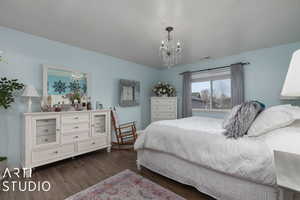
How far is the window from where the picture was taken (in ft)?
11.7

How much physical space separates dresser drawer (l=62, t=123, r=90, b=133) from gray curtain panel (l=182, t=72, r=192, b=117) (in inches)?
106

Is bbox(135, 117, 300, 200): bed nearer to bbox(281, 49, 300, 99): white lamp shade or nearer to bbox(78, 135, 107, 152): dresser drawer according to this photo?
bbox(281, 49, 300, 99): white lamp shade

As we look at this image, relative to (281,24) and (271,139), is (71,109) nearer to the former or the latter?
(271,139)

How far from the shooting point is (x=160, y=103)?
13.4ft

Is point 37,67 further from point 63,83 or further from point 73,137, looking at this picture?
point 73,137

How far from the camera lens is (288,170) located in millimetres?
702

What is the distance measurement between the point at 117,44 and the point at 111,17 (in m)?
0.88

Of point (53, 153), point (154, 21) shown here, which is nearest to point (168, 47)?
point (154, 21)

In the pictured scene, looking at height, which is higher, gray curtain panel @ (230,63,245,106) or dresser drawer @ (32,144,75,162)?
gray curtain panel @ (230,63,245,106)

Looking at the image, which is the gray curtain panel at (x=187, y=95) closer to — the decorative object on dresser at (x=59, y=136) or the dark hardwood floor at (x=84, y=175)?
the dark hardwood floor at (x=84, y=175)

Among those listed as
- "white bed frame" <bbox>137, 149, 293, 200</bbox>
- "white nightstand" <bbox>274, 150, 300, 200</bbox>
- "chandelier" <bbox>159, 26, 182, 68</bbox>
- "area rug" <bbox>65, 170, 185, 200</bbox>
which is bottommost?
"area rug" <bbox>65, 170, 185, 200</bbox>

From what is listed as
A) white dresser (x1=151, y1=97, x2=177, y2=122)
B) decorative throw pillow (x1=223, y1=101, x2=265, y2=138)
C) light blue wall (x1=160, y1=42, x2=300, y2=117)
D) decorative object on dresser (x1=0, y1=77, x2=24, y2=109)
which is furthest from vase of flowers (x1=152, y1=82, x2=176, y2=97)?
decorative object on dresser (x1=0, y1=77, x2=24, y2=109)

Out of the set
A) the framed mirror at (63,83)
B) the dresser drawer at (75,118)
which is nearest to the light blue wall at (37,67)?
the framed mirror at (63,83)

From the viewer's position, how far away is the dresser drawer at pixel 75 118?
234 cm
